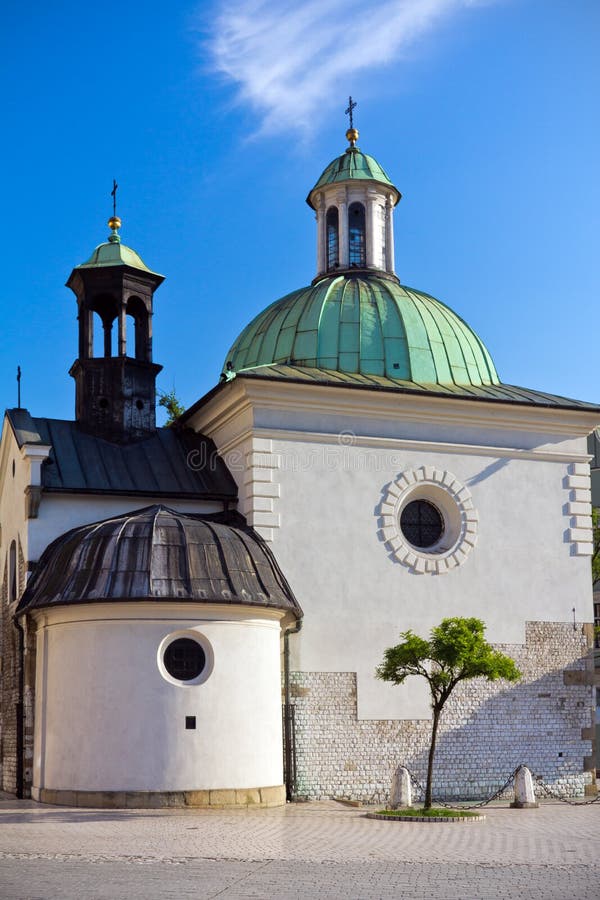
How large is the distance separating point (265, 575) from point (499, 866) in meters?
8.61

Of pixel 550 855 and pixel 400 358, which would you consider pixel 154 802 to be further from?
pixel 400 358

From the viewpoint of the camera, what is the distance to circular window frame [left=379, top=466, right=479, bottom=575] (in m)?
22.6

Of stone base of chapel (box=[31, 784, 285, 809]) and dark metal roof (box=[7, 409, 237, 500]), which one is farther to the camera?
A: dark metal roof (box=[7, 409, 237, 500])

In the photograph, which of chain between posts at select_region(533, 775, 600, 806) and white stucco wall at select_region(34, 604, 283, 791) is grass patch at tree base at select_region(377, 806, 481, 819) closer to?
white stucco wall at select_region(34, 604, 283, 791)

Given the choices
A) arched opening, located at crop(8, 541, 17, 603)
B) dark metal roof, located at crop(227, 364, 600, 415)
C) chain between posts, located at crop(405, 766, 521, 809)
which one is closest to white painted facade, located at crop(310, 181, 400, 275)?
dark metal roof, located at crop(227, 364, 600, 415)

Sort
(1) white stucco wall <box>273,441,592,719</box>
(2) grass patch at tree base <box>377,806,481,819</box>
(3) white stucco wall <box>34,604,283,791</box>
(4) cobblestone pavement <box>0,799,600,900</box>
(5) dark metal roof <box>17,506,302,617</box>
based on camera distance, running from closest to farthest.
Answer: (4) cobblestone pavement <box>0,799,600,900</box>
(2) grass patch at tree base <box>377,806,481,819</box>
(3) white stucco wall <box>34,604,283,791</box>
(5) dark metal roof <box>17,506,302,617</box>
(1) white stucco wall <box>273,441,592,719</box>

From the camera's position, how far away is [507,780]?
22.4m

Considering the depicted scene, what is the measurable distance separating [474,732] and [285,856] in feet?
33.7

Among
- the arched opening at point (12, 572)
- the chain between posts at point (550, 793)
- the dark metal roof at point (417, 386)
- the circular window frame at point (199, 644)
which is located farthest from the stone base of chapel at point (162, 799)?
the dark metal roof at point (417, 386)

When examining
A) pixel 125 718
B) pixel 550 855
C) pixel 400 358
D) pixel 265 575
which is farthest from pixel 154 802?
pixel 400 358

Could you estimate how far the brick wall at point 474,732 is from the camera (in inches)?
834

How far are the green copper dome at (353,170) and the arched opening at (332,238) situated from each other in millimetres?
675

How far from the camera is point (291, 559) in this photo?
21.7 m

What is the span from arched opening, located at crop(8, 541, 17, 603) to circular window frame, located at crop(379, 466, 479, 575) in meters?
7.34
